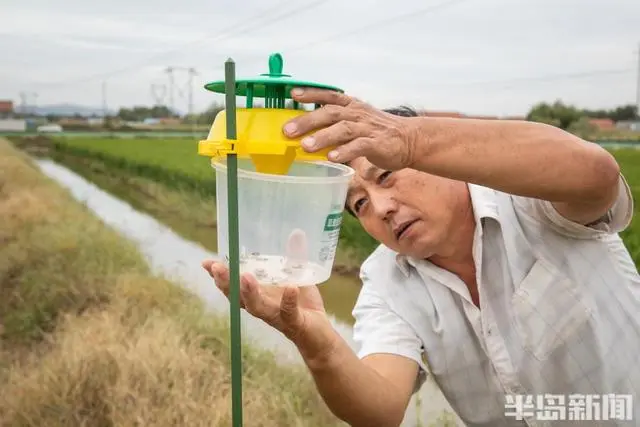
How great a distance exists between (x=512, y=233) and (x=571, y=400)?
1.12ft

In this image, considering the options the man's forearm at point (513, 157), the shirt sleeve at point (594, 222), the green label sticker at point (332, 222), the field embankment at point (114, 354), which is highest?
the man's forearm at point (513, 157)

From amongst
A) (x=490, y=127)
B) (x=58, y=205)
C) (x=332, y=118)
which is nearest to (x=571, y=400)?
(x=490, y=127)

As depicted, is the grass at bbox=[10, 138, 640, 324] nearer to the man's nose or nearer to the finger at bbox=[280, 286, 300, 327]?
the man's nose

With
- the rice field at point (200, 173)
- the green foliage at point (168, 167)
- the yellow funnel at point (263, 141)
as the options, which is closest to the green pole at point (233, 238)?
Result: the yellow funnel at point (263, 141)

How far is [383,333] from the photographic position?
1409mm

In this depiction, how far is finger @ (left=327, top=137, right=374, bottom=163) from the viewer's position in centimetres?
86

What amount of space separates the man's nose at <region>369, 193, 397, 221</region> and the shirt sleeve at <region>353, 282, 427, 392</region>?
26cm

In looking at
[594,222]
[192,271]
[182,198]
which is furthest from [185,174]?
[594,222]

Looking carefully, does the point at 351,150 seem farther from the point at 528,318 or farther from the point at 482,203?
the point at 528,318

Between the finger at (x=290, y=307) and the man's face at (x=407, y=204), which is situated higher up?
the man's face at (x=407, y=204)

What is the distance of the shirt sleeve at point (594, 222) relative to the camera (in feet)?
3.93

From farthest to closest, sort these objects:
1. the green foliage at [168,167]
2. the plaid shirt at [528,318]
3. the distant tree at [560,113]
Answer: the distant tree at [560,113] → the green foliage at [168,167] → the plaid shirt at [528,318]

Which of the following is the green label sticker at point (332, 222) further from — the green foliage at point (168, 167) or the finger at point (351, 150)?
the green foliage at point (168, 167)

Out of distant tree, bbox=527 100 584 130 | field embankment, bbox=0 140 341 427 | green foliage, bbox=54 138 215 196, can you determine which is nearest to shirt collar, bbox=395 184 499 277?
field embankment, bbox=0 140 341 427
